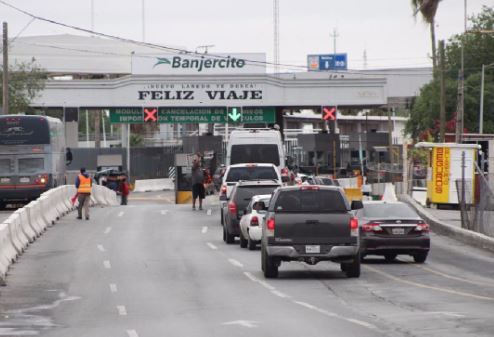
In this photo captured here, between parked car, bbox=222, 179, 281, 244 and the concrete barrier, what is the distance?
6070cm

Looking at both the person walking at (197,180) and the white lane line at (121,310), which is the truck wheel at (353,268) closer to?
the white lane line at (121,310)

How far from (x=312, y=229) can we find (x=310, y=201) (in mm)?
586

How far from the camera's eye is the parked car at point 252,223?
105ft

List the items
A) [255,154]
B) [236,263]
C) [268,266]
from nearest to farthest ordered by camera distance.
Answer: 1. [268,266]
2. [236,263]
3. [255,154]

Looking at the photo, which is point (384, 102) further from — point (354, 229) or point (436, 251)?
point (354, 229)

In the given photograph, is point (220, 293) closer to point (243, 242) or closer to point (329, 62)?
point (243, 242)

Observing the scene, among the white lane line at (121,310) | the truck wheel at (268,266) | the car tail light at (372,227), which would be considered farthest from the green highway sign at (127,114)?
the white lane line at (121,310)

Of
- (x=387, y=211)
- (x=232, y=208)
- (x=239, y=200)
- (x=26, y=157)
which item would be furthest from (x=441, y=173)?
(x=387, y=211)

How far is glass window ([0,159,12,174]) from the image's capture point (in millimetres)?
52531

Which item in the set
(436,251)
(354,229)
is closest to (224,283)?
(354,229)

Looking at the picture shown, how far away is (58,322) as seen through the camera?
60.5ft

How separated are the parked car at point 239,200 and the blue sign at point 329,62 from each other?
2354 inches

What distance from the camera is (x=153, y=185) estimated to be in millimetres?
97688

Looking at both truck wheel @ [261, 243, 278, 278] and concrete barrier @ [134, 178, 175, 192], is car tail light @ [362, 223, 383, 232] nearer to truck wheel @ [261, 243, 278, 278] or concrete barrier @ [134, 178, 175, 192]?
truck wheel @ [261, 243, 278, 278]
